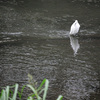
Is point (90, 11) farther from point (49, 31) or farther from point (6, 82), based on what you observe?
point (6, 82)

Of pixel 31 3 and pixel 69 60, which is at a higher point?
pixel 31 3

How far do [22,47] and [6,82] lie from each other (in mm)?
3038

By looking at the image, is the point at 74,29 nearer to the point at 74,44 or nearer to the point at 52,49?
the point at 74,44

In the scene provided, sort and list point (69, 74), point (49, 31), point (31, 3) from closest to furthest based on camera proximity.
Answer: point (69, 74)
point (49, 31)
point (31, 3)

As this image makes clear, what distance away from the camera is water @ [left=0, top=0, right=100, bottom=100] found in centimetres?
699

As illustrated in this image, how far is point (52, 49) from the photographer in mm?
9703

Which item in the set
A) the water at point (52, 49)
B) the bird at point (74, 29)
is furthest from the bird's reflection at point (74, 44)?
the bird at point (74, 29)

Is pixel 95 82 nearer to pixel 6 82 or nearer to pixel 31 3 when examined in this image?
pixel 6 82

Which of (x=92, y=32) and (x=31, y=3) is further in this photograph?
(x=31, y=3)

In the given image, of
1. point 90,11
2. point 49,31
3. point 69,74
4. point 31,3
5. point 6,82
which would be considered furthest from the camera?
point 31,3

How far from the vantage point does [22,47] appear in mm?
9727

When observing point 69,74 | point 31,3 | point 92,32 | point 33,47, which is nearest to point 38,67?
point 69,74

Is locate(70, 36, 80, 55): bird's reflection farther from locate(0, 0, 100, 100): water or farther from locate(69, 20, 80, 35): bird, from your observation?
locate(69, 20, 80, 35): bird

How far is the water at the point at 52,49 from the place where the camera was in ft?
22.9
